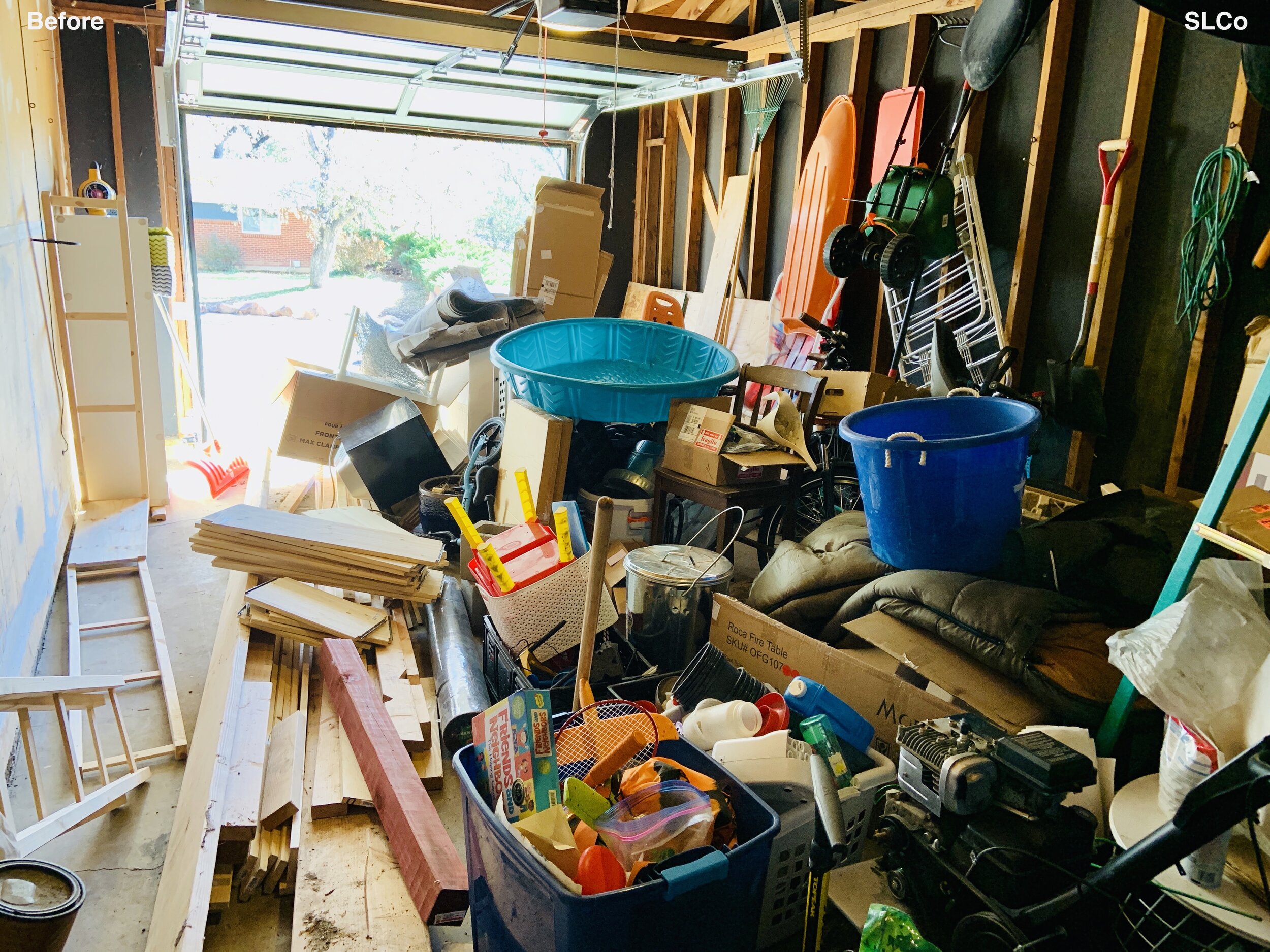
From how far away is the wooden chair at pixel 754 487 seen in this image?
3340 millimetres

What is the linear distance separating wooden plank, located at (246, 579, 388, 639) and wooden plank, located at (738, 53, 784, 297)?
3.75 metres

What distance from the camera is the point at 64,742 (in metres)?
2.10

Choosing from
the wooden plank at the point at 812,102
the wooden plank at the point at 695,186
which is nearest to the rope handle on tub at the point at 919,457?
the wooden plank at the point at 812,102

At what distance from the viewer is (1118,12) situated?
3479 millimetres

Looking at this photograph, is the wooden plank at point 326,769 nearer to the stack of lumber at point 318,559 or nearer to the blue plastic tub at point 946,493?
the stack of lumber at point 318,559

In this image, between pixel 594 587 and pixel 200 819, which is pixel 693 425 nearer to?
pixel 594 587

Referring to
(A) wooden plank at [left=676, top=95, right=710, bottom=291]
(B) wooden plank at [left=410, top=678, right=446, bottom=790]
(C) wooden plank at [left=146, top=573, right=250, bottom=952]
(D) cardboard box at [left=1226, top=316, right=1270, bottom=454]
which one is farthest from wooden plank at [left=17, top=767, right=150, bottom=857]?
(A) wooden plank at [left=676, top=95, right=710, bottom=291]

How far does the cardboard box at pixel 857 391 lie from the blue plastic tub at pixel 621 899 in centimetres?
239

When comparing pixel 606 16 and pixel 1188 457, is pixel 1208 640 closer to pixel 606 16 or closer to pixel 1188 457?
pixel 1188 457

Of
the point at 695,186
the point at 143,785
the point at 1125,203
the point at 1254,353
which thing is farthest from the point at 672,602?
the point at 695,186

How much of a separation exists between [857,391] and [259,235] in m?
5.44

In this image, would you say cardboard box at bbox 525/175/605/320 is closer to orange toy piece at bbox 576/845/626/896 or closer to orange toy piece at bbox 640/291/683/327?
orange toy piece at bbox 640/291/683/327

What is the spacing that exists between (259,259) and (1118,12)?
622 centimetres

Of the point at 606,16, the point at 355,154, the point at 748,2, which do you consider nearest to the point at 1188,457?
the point at 606,16
